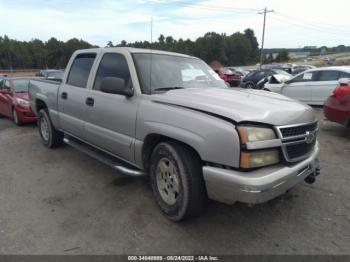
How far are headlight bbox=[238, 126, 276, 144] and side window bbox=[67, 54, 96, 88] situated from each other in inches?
111

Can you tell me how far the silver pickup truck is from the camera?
2.52 m

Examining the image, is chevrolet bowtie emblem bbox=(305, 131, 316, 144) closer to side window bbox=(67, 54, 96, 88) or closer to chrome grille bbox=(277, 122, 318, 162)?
chrome grille bbox=(277, 122, 318, 162)

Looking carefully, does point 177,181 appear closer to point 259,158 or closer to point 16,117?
point 259,158

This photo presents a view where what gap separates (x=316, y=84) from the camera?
9.95m

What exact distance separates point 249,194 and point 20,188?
329cm

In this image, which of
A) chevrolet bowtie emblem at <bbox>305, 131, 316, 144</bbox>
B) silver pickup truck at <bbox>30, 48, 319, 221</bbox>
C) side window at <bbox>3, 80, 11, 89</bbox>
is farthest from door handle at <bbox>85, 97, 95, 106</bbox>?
side window at <bbox>3, 80, 11, 89</bbox>

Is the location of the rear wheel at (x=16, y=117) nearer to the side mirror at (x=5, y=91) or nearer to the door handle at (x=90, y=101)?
the side mirror at (x=5, y=91)

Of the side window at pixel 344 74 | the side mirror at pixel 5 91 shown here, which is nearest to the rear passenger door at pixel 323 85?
the side window at pixel 344 74

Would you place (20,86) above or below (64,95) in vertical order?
below

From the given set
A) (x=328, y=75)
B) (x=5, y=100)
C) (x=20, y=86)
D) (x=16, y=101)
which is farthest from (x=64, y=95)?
(x=328, y=75)

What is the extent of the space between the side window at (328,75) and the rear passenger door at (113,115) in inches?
325

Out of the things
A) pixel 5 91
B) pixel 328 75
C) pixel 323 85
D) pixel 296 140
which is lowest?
pixel 5 91

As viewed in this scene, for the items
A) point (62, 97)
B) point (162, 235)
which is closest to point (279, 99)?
point (162, 235)

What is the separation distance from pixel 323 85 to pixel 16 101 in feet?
31.6
